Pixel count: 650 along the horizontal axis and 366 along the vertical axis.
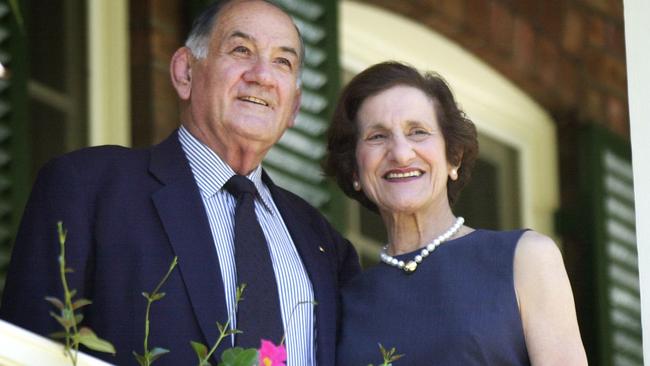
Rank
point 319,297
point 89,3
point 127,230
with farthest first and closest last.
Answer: point 89,3 < point 319,297 < point 127,230

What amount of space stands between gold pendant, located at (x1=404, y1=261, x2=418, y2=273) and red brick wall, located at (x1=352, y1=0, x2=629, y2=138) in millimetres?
2360

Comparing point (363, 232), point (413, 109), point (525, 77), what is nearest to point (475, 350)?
point (413, 109)

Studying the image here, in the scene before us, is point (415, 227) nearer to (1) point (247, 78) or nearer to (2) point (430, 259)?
(2) point (430, 259)

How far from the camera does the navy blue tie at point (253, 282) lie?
122 inches

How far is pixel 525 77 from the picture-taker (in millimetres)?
5996

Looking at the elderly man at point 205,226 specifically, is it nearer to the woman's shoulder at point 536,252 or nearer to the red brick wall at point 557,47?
the woman's shoulder at point 536,252

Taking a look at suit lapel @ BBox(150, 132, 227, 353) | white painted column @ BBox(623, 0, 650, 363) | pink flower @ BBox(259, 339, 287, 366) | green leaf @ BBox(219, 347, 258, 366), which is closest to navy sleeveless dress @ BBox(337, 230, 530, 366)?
suit lapel @ BBox(150, 132, 227, 353)

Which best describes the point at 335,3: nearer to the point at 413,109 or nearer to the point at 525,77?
the point at 525,77

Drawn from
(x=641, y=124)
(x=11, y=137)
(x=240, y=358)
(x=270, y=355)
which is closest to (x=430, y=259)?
(x=641, y=124)

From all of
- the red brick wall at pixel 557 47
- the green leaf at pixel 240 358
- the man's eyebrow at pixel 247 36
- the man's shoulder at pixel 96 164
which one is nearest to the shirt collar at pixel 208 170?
the man's shoulder at pixel 96 164

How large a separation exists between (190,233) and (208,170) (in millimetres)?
229

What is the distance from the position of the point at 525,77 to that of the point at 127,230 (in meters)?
3.13

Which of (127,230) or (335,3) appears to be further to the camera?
(335,3)

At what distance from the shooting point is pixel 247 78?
134 inches
